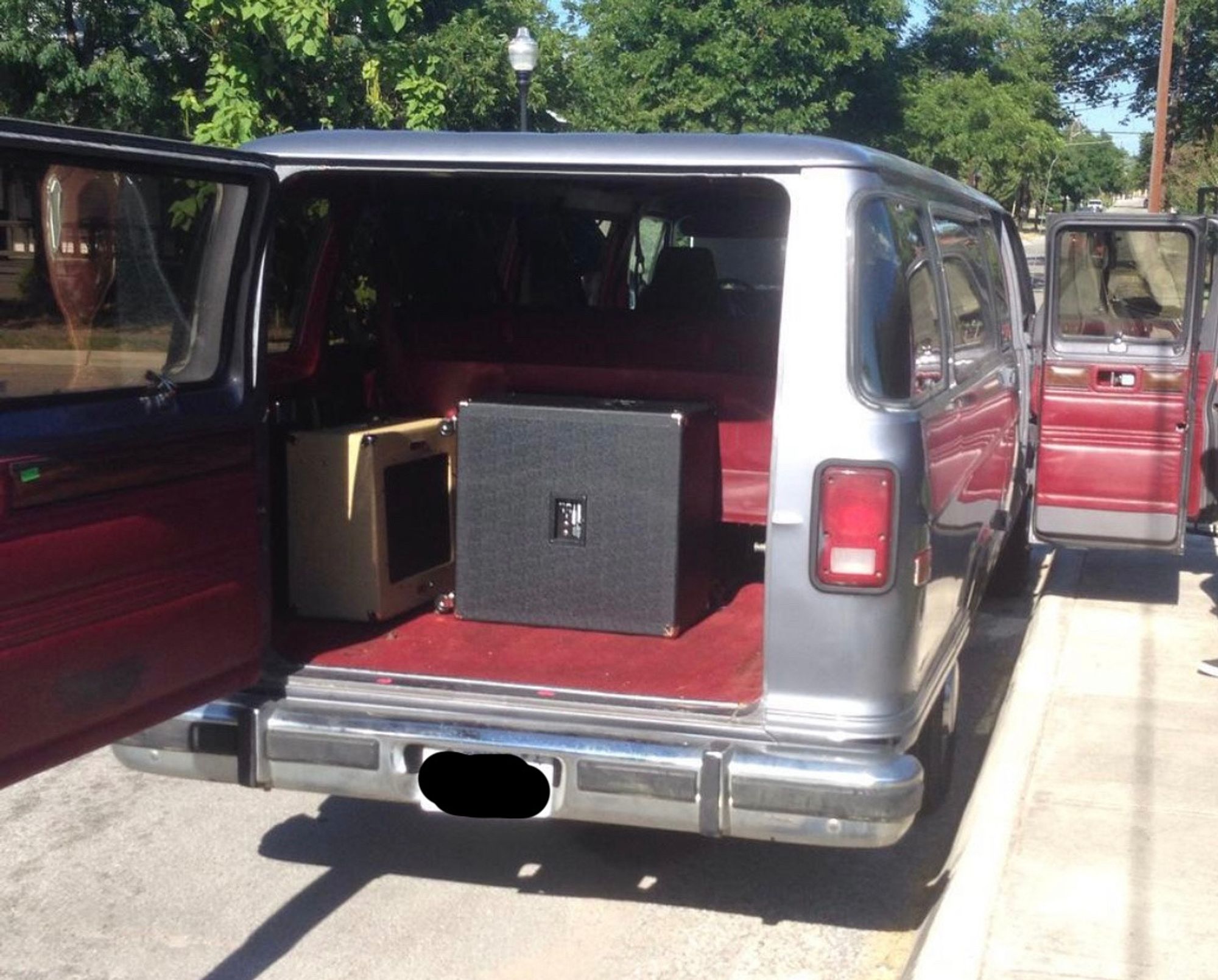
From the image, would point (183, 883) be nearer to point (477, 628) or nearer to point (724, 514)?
point (477, 628)

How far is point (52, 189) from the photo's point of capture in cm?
320

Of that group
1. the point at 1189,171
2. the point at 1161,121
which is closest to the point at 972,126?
the point at 1189,171

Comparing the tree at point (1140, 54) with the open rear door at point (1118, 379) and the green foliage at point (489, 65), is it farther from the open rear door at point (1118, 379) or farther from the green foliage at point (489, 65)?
the open rear door at point (1118, 379)

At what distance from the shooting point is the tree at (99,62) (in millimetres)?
14836

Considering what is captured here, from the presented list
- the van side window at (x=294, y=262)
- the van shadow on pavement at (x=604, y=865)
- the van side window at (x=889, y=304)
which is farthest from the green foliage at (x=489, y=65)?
the van side window at (x=889, y=304)

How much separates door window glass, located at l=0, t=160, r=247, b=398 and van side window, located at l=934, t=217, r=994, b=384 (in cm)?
219

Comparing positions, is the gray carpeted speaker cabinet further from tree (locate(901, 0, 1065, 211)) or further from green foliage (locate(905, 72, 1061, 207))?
tree (locate(901, 0, 1065, 211))

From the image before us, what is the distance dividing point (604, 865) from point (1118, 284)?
4.55 m

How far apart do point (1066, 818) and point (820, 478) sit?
1.88 m

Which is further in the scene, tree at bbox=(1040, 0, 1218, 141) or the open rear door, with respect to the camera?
tree at bbox=(1040, 0, 1218, 141)

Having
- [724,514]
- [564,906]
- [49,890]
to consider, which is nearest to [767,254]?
[724,514]

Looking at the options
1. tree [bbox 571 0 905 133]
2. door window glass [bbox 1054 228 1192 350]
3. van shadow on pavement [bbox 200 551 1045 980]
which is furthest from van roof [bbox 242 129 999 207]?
tree [bbox 571 0 905 133]

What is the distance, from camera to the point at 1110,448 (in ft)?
25.1

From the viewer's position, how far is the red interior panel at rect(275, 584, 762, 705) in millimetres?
4066
